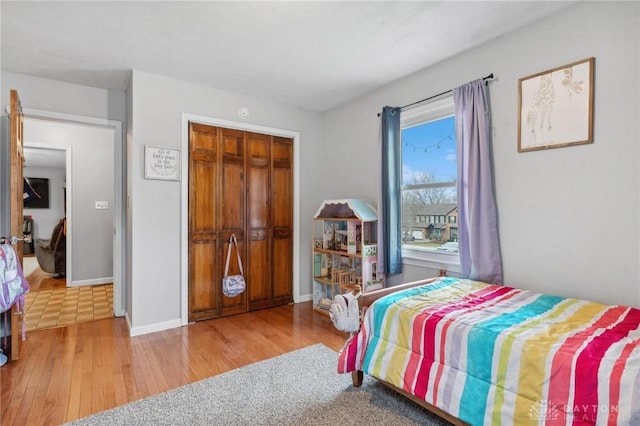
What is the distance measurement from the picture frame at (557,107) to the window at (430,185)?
2.08 ft

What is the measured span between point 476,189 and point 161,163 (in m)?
2.86

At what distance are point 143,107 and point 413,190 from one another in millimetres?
2740

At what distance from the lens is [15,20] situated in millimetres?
2211

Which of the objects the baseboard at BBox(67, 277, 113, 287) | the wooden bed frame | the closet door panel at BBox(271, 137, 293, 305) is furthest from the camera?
the baseboard at BBox(67, 277, 113, 287)

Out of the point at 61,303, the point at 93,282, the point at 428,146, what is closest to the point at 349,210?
the point at 428,146

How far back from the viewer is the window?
9.57 feet

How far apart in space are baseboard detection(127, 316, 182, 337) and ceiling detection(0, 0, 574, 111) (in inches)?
95.5

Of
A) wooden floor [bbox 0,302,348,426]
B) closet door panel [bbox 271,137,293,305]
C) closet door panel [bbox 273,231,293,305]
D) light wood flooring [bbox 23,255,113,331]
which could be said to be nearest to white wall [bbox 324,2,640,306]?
wooden floor [bbox 0,302,348,426]

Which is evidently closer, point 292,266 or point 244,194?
point 244,194

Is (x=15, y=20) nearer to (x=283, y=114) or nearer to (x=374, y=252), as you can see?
(x=283, y=114)

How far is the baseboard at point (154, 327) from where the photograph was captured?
302 centimetres

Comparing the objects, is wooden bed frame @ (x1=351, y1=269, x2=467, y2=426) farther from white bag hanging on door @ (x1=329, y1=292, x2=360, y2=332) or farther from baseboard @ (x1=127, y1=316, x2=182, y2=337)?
baseboard @ (x1=127, y1=316, x2=182, y2=337)

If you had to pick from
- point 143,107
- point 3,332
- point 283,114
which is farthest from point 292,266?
point 3,332
